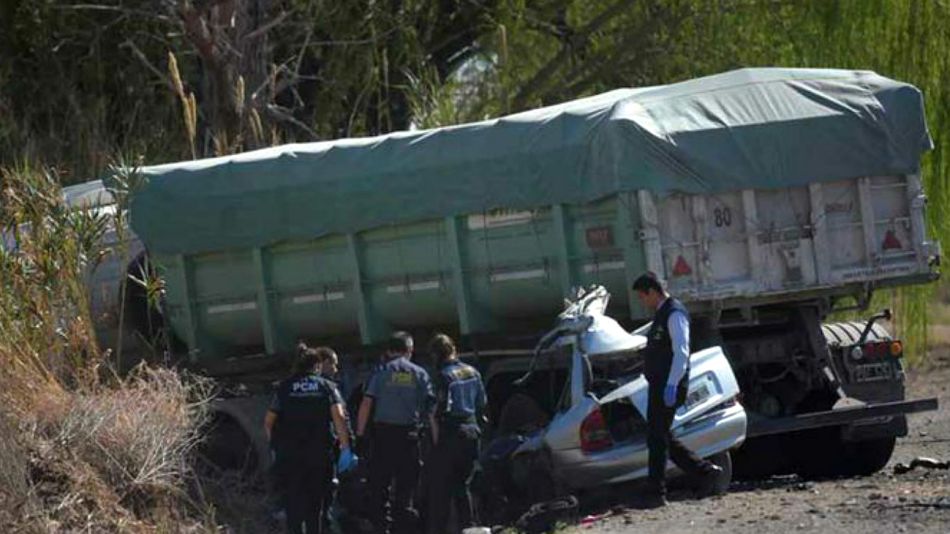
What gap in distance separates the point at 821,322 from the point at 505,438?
8.83 feet

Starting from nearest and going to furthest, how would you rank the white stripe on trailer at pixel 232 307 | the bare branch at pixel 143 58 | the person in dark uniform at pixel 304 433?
1. the person in dark uniform at pixel 304 433
2. the white stripe on trailer at pixel 232 307
3. the bare branch at pixel 143 58

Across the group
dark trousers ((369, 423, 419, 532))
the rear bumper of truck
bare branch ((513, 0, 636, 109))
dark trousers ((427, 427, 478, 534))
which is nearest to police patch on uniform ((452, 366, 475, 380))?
dark trousers ((427, 427, 478, 534))

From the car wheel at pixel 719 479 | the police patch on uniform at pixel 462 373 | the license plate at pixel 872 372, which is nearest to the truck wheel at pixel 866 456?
the license plate at pixel 872 372

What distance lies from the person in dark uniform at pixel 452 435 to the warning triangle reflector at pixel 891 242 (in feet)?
11.0

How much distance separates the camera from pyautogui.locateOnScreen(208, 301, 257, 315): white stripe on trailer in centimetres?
1677

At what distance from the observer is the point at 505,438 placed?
1487cm

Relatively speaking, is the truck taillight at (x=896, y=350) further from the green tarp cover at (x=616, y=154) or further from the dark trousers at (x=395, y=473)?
the dark trousers at (x=395, y=473)

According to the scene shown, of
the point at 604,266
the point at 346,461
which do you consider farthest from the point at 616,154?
the point at 346,461

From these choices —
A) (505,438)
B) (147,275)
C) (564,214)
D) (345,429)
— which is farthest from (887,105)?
(147,275)

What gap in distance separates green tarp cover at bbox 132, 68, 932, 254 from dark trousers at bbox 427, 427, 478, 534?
204 cm

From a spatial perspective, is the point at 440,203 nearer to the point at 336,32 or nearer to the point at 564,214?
the point at 564,214

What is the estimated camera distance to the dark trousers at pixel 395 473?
14.2m

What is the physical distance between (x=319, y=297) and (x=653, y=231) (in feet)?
11.0

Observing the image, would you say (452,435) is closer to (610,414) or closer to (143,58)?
(610,414)
